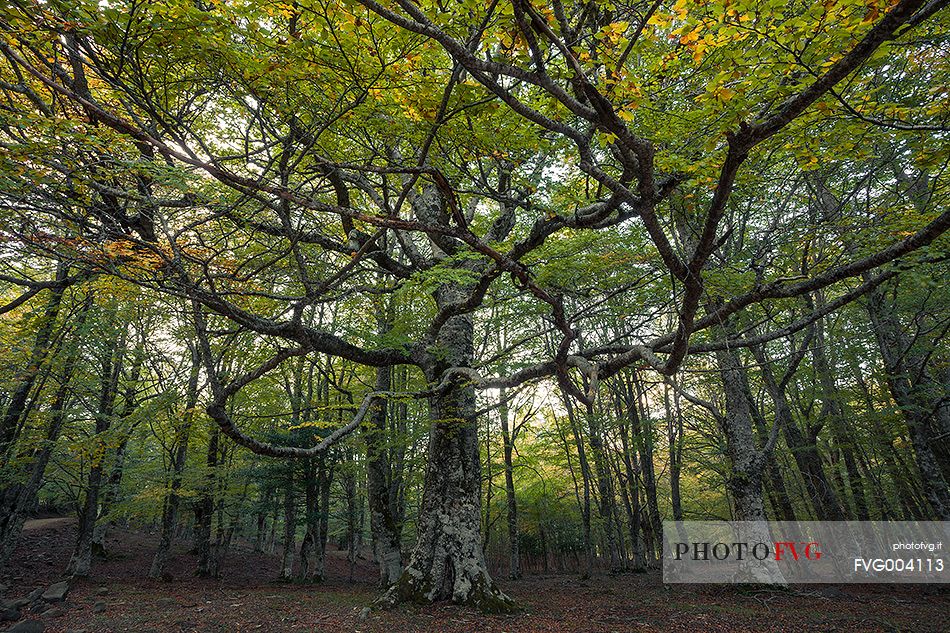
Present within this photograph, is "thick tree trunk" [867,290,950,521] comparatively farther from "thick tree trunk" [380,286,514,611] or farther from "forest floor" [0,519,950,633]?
"thick tree trunk" [380,286,514,611]

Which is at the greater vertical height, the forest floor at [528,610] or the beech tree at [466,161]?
the beech tree at [466,161]

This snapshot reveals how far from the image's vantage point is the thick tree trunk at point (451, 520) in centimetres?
697

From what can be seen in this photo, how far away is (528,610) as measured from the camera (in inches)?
300

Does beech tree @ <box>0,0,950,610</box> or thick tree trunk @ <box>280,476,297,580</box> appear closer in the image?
beech tree @ <box>0,0,950,610</box>

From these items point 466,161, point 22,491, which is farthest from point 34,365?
point 466,161

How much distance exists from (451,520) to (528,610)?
88.4 inches

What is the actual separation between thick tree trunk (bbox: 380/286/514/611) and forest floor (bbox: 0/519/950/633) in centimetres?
31

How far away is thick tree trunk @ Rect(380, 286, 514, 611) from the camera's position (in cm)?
697

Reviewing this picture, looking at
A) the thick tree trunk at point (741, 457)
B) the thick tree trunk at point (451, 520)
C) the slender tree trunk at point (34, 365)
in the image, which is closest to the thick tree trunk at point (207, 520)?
the slender tree trunk at point (34, 365)

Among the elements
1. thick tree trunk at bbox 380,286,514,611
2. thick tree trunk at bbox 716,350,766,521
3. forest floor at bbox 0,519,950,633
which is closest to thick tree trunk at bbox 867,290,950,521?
forest floor at bbox 0,519,950,633

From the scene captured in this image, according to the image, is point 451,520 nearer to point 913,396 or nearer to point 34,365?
point 34,365

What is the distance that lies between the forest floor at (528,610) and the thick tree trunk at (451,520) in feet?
1.02

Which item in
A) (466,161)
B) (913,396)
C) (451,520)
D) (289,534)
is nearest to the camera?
(466,161)

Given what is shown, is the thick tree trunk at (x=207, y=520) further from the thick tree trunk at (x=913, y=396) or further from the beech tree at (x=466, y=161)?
the thick tree trunk at (x=913, y=396)
